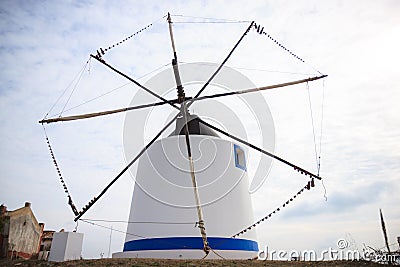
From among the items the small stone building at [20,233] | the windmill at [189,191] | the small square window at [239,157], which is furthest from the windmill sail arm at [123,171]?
the small stone building at [20,233]

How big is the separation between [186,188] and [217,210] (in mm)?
1834

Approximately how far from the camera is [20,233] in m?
26.0

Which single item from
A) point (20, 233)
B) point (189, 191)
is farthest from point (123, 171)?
point (20, 233)

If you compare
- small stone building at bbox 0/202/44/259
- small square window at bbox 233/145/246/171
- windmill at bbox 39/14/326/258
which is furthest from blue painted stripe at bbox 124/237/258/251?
small stone building at bbox 0/202/44/259

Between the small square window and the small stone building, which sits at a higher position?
the small square window

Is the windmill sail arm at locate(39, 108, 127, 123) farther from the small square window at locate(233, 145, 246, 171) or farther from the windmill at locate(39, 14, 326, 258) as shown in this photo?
the small square window at locate(233, 145, 246, 171)

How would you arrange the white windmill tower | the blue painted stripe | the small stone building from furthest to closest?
1. the small stone building
2. the white windmill tower
3. the blue painted stripe

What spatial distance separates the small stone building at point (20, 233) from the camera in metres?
22.0

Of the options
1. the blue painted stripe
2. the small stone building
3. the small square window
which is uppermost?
the small square window

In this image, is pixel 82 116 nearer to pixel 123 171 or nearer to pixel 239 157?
pixel 123 171

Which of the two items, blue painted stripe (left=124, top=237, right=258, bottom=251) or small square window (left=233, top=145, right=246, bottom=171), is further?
small square window (left=233, top=145, right=246, bottom=171)

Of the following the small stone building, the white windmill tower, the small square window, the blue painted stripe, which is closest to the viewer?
the blue painted stripe

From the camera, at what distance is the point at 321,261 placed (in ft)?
41.2

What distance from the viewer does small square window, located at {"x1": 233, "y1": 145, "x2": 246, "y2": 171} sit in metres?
18.6
